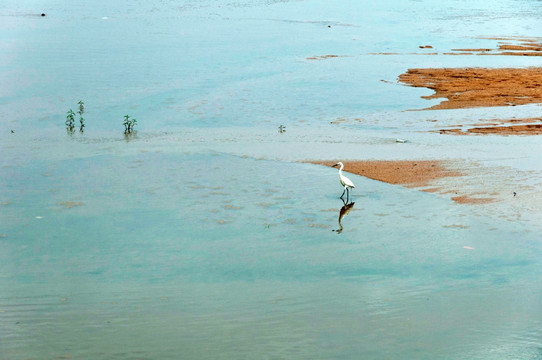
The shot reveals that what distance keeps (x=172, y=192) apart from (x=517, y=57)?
22.7 m

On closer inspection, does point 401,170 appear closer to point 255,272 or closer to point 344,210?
point 344,210

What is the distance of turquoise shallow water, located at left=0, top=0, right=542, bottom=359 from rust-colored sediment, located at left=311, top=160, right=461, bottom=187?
41cm

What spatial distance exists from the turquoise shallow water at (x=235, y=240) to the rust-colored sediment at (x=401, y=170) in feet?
1.34

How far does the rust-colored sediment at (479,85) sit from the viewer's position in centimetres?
2186

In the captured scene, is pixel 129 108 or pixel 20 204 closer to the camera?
pixel 20 204

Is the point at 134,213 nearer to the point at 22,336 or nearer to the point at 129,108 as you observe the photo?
the point at 22,336

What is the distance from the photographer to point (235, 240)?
11336 mm

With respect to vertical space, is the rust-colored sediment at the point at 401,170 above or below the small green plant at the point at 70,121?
below

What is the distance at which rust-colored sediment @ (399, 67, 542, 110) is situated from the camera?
71.7 feet

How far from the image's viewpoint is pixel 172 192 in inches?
548

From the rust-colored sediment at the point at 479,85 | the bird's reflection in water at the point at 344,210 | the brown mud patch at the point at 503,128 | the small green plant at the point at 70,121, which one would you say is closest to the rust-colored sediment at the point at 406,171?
the bird's reflection in water at the point at 344,210

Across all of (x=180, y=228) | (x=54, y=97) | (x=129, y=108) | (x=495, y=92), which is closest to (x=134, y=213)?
(x=180, y=228)

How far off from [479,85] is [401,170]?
1078 cm

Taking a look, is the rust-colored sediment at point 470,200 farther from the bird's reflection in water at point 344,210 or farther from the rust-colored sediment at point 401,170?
the bird's reflection in water at point 344,210
